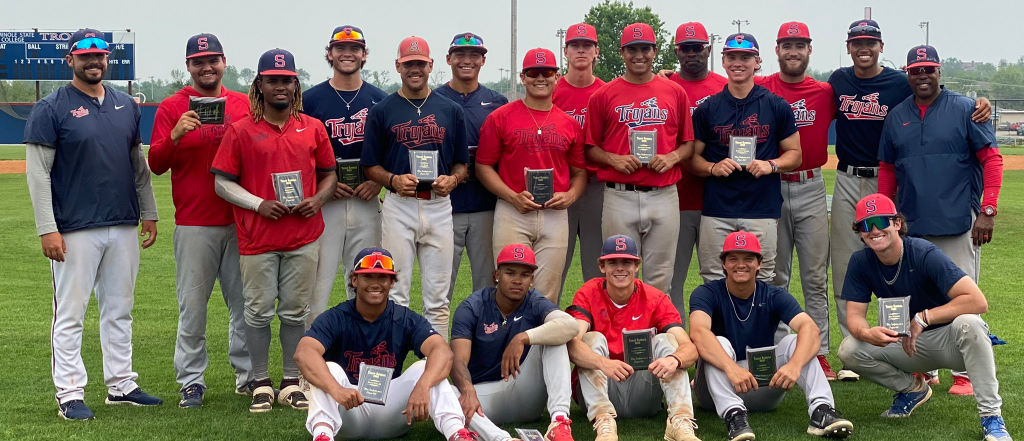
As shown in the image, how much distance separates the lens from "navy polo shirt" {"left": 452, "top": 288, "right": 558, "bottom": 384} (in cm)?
668

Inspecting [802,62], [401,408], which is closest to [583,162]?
[802,62]

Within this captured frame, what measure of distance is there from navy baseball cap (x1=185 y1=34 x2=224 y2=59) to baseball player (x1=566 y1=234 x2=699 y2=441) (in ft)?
10.2

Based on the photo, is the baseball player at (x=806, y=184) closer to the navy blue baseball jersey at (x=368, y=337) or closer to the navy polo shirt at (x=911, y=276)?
the navy polo shirt at (x=911, y=276)

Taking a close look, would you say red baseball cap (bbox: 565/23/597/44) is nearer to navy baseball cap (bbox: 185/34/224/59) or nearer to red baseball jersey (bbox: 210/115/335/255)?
red baseball jersey (bbox: 210/115/335/255)

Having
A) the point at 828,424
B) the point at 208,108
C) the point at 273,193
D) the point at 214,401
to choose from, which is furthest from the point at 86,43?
the point at 828,424

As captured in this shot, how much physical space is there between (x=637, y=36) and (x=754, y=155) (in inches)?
50.2

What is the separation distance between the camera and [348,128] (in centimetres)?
791

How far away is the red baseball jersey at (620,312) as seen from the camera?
22.6 ft

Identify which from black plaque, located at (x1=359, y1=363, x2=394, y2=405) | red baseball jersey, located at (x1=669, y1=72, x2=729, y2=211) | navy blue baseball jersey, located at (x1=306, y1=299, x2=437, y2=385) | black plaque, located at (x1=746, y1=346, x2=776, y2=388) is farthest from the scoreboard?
black plaque, located at (x1=746, y1=346, x2=776, y2=388)

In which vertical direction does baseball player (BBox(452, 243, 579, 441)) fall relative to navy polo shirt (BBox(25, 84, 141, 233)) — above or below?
below

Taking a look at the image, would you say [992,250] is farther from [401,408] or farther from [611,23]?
[611,23]

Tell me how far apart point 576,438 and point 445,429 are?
3.04ft

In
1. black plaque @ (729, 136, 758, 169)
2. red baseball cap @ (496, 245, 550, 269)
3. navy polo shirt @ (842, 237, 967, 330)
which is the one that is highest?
black plaque @ (729, 136, 758, 169)

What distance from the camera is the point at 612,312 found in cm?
700
